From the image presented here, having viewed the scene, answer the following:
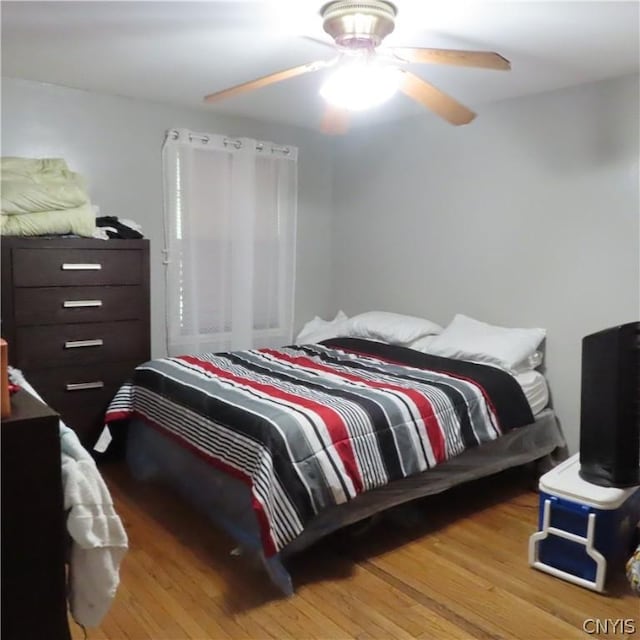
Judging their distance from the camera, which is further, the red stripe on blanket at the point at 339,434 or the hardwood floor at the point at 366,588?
the red stripe on blanket at the point at 339,434

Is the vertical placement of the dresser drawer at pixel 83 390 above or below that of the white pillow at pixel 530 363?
below

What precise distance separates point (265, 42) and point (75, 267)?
1.49m

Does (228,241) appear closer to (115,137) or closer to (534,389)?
(115,137)

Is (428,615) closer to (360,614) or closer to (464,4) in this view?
(360,614)

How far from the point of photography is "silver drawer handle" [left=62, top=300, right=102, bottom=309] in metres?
3.10

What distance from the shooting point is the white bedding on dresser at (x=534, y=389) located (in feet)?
10.3

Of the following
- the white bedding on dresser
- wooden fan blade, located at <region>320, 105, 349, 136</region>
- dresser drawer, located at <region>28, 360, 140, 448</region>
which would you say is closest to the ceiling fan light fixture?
wooden fan blade, located at <region>320, 105, 349, 136</region>

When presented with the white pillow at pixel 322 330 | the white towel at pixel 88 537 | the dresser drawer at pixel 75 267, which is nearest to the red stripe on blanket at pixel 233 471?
the dresser drawer at pixel 75 267

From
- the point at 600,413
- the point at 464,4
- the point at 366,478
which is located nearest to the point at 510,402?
the point at 600,413

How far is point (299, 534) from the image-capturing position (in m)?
2.20

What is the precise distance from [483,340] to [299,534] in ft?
5.43

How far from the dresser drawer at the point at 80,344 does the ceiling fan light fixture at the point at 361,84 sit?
1.80m
